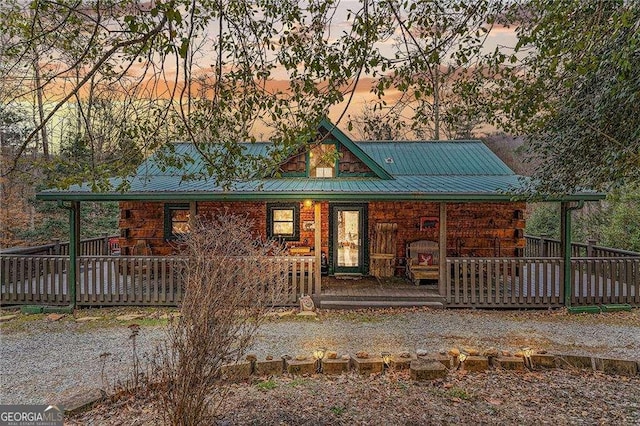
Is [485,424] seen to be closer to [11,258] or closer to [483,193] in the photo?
[483,193]

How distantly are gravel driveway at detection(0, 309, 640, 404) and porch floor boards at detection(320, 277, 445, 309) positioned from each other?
287 mm

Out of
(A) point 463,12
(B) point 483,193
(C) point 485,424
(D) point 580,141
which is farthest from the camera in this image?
(B) point 483,193

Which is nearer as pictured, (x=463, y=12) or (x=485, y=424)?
(x=485, y=424)

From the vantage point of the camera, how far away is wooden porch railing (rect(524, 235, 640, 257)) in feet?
31.8

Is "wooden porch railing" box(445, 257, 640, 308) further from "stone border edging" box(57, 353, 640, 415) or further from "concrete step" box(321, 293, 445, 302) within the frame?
"stone border edging" box(57, 353, 640, 415)

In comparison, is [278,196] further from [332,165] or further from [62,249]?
[62,249]

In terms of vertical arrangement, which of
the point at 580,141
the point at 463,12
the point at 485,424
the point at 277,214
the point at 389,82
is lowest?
the point at 485,424

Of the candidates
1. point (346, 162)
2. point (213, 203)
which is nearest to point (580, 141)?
point (346, 162)

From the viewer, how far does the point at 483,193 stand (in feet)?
27.8

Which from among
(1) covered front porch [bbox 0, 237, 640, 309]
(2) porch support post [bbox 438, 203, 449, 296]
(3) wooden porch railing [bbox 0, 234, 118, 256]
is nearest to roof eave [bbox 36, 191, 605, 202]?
(2) porch support post [bbox 438, 203, 449, 296]

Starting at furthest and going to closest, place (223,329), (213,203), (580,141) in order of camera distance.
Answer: (213,203), (580,141), (223,329)

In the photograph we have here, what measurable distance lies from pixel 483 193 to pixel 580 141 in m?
3.48

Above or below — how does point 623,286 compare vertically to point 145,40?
below

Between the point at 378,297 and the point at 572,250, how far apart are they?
7.80 m
